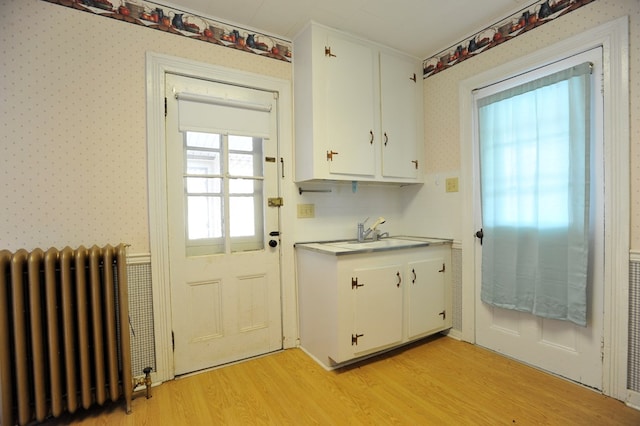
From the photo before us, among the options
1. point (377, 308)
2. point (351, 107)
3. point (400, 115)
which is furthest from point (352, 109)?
point (377, 308)

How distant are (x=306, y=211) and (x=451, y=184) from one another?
1.31 metres

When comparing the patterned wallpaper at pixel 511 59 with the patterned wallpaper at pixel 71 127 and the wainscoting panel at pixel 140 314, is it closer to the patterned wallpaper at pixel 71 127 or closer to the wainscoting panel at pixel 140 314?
the patterned wallpaper at pixel 71 127

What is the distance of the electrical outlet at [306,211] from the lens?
8.39ft

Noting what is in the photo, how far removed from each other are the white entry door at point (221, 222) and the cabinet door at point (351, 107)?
1.64ft

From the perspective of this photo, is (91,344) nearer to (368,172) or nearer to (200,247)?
(200,247)

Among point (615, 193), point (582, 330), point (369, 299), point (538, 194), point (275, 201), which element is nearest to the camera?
point (615, 193)

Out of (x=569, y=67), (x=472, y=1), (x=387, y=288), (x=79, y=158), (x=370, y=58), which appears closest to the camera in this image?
(x=79, y=158)

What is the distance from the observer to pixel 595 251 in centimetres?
185

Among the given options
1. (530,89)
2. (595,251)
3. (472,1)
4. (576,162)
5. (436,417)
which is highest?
(472,1)

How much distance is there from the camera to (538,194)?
2.06 metres

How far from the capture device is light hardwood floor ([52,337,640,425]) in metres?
1.62

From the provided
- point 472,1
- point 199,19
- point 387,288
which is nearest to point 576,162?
point 472,1

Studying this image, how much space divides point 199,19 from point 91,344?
2.22 meters

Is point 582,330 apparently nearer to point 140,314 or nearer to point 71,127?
point 140,314
